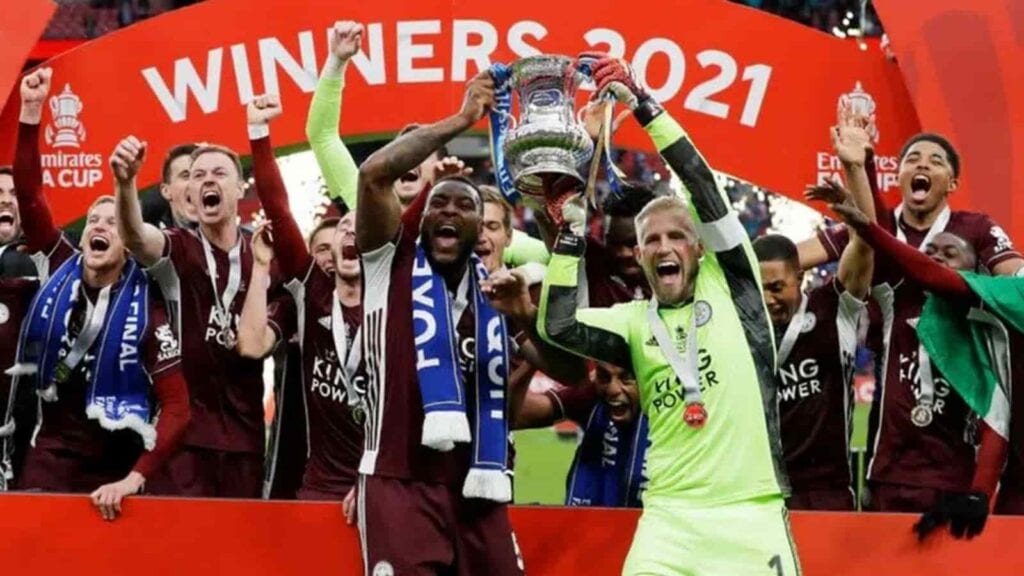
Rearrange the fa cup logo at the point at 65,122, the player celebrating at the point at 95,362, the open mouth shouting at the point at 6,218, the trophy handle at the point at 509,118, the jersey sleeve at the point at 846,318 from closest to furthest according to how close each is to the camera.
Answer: the trophy handle at the point at 509,118, the jersey sleeve at the point at 846,318, the player celebrating at the point at 95,362, the open mouth shouting at the point at 6,218, the fa cup logo at the point at 65,122

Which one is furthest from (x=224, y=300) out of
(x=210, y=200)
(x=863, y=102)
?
(x=863, y=102)

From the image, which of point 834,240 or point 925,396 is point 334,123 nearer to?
point 834,240

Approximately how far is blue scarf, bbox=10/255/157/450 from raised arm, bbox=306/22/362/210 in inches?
35.3

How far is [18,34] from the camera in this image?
8.17 metres

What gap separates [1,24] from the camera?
8.17 metres

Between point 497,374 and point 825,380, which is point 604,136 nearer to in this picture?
point 497,374

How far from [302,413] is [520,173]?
2.13 meters

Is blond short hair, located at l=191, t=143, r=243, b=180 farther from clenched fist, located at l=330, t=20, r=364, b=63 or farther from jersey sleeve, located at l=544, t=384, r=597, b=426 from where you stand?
jersey sleeve, located at l=544, t=384, r=597, b=426

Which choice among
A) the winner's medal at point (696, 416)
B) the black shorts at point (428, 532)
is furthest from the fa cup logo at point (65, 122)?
the winner's medal at point (696, 416)

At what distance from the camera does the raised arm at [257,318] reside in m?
6.84

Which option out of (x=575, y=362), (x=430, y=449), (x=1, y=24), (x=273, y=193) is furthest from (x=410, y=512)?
(x=1, y=24)

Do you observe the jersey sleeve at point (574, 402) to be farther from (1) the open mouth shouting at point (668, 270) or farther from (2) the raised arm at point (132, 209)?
(2) the raised arm at point (132, 209)

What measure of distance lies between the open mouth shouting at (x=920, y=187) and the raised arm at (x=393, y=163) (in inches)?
87.5

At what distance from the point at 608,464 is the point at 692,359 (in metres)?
1.31
